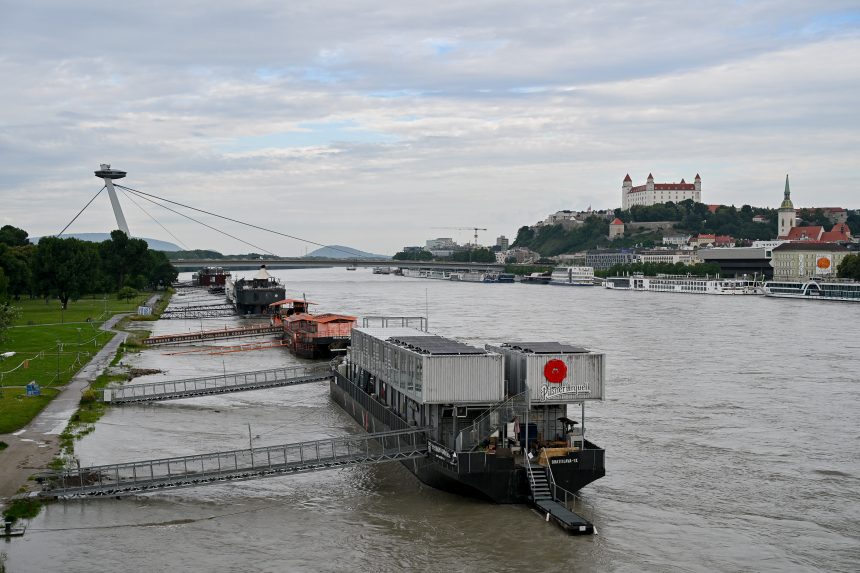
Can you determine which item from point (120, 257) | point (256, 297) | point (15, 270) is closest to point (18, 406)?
point (15, 270)

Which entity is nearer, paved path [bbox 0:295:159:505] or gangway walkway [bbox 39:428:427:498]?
gangway walkway [bbox 39:428:427:498]

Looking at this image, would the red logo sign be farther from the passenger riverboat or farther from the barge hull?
the passenger riverboat

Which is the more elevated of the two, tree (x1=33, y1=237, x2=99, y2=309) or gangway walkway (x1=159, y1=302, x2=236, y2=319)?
tree (x1=33, y1=237, x2=99, y2=309)

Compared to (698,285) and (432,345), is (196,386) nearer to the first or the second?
(432,345)

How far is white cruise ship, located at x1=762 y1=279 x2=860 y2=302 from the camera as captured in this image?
142250 millimetres

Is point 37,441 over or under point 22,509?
over

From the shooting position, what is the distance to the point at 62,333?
73.8 metres

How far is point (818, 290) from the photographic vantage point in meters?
149

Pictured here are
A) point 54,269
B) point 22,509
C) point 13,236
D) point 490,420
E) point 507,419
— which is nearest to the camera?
point 22,509

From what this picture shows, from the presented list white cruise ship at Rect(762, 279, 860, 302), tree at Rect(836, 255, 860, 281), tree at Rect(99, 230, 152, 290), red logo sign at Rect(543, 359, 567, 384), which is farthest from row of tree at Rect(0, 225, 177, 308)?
tree at Rect(836, 255, 860, 281)

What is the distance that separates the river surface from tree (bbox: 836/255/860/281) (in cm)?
11768

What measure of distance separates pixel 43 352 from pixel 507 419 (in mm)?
40468

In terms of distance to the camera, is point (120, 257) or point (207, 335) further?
point (120, 257)

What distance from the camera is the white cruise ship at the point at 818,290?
467ft
